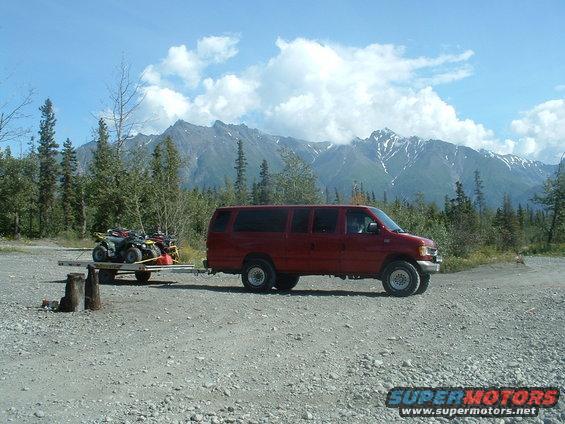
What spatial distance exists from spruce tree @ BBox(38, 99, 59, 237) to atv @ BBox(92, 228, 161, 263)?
62.2m

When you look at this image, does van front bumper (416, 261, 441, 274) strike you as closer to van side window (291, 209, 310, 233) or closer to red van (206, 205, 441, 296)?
red van (206, 205, 441, 296)

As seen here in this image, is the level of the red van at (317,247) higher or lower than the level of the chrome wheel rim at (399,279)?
higher

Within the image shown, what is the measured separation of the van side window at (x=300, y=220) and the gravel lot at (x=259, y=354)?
1926 mm

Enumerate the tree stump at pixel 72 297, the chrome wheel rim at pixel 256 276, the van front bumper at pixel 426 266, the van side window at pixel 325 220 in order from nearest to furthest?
the tree stump at pixel 72 297 → the van front bumper at pixel 426 266 → the van side window at pixel 325 220 → the chrome wheel rim at pixel 256 276

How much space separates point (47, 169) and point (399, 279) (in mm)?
70422

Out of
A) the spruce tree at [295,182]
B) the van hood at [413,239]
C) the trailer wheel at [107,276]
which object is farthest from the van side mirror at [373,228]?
the spruce tree at [295,182]

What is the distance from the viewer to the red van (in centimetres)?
1364

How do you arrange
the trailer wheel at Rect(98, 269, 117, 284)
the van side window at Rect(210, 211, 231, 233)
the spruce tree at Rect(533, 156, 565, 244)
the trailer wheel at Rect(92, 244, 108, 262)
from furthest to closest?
the spruce tree at Rect(533, 156, 565, 244) < the trailer wheel at Rect(92, 244, 108, 262) < the trailer wheel at Rect(98, 269, 117, 284) < the van side window at Rect(210, 211, 231, 233)

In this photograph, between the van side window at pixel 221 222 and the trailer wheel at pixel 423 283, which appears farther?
the van side window at pixel 221 222

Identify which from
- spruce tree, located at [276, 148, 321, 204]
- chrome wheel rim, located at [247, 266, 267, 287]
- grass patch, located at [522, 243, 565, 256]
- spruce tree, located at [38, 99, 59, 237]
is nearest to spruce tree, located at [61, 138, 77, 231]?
spruce tree, located at [38, 99, 59, 237]

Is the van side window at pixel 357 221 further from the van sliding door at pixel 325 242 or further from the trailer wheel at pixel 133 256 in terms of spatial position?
the trailer wheel at pixel 133 256

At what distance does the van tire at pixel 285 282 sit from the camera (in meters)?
15.6

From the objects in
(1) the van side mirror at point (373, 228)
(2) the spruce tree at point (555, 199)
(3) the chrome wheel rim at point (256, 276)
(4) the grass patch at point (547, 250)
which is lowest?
(4) the grass patch at point (547, 250)

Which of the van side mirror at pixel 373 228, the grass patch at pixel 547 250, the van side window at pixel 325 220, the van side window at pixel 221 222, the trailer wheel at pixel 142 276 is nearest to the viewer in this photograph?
the van side mirror at pixel 373 228
